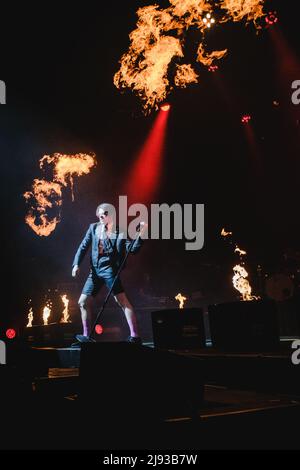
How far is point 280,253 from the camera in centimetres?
2038

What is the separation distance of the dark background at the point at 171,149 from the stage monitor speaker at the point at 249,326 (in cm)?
861

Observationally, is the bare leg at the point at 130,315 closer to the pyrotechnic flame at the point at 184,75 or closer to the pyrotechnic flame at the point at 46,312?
the pyrotechnic flame at the point at 46,312

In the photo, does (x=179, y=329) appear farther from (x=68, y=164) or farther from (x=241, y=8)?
(x=68, y=164)

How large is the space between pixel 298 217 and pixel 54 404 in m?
19.2

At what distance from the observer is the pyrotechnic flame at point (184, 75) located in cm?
1565

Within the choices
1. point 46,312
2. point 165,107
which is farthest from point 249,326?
point 165,107

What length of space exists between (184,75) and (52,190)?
7.52m

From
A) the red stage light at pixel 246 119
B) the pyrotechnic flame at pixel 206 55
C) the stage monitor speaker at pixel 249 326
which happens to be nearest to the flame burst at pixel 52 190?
the pyrotechnic flame at pixel 206 55

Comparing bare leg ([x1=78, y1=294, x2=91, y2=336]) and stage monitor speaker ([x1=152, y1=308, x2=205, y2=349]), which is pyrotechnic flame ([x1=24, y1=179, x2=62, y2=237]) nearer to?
bare leg ([x1=78, y1=294, x2=91, y2=336])

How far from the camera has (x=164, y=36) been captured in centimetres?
1447

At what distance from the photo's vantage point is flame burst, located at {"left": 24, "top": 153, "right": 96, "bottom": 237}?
17641mm

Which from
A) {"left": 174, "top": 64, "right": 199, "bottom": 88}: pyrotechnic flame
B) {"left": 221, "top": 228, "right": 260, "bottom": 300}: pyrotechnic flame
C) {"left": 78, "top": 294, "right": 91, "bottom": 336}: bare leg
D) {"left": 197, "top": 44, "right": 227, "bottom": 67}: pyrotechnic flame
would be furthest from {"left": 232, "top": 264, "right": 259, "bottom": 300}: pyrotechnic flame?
{"left": 78, "top": 294, "right": 91, "bottom": 336}: bare leg
